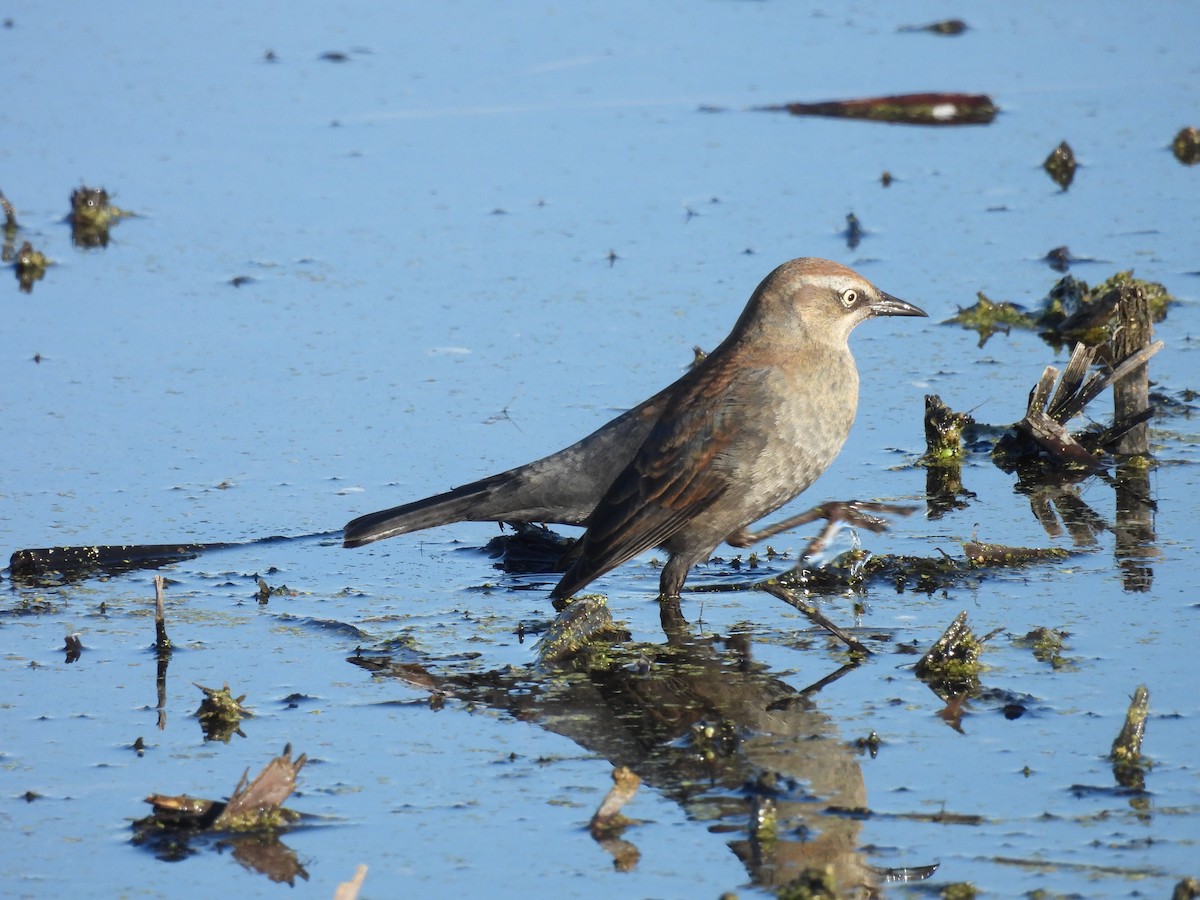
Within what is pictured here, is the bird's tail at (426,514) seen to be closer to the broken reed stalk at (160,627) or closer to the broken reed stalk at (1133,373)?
the broken reed stalk at (160,627)

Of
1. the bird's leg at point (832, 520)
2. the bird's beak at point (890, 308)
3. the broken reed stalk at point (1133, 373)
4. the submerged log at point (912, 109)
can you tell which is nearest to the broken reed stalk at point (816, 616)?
the bird's leg at point (832, 520)

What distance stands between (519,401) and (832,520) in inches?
86.7

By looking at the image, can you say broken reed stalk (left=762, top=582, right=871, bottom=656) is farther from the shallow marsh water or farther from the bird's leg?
the bird's leg

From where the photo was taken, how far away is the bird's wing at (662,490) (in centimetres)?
673

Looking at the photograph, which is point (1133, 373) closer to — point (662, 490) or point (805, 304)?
point (805, 304)

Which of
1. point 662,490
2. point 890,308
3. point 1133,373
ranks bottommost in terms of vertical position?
point 662,490

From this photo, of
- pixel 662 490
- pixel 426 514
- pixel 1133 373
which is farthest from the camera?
pixel 1133 373

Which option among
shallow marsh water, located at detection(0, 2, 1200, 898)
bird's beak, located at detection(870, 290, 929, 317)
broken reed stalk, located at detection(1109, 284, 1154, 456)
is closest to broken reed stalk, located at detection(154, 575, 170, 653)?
shallow marsh water, located at detection(0, 2, 1200, 898)

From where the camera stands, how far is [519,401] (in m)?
8.68

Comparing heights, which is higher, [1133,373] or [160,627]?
[1133,373]

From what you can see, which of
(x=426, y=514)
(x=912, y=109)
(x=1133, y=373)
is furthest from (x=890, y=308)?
(x=912, y=109)

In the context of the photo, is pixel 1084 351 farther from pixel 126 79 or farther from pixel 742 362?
pixel 126 79

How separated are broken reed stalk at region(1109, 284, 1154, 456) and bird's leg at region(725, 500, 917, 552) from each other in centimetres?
122

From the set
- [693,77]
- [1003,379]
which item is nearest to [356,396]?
[1003,379]
